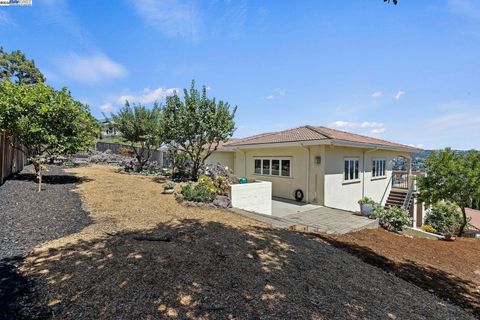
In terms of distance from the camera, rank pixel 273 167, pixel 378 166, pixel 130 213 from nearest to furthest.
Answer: pixel 130 213
pixel 273 167
pixel 378 166

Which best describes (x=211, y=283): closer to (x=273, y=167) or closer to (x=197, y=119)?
(x=197, y=119)

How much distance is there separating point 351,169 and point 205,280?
1185 centimetres

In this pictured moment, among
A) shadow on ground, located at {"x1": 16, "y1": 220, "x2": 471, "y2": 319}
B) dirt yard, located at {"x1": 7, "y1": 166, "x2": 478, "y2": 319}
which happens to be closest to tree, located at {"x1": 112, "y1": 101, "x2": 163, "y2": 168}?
dirt yard, located at {"x1": 7, "y1": 166, "x2": 478, "y2": 319}

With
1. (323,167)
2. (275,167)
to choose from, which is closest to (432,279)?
(323,167)

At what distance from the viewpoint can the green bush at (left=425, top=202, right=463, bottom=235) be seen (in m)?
14.3

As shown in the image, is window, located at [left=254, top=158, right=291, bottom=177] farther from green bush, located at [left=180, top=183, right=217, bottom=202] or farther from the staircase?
the staircase

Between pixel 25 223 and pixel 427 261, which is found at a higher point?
pixel 25 223

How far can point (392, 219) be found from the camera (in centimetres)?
887

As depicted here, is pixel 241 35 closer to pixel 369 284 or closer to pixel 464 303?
pixel 369 284

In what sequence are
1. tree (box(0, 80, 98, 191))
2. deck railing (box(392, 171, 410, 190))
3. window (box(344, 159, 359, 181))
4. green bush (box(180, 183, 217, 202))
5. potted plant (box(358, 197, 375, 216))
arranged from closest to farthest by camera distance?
1. green bush (box(180, 183, 217, 202))
2. tree (box(0, 80, 98, 191))
3. potted plant (box(358, 197, 375, 216))
4. window (box(344, 159, 359, 181))
5. deck railing (box(392, 171, 410, 190))

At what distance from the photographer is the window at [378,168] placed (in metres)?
14.7

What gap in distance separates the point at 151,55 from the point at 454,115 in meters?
16.8

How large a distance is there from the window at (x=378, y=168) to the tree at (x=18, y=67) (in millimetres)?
38977

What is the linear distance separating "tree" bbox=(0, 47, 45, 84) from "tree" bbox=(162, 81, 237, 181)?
29.0 metres
